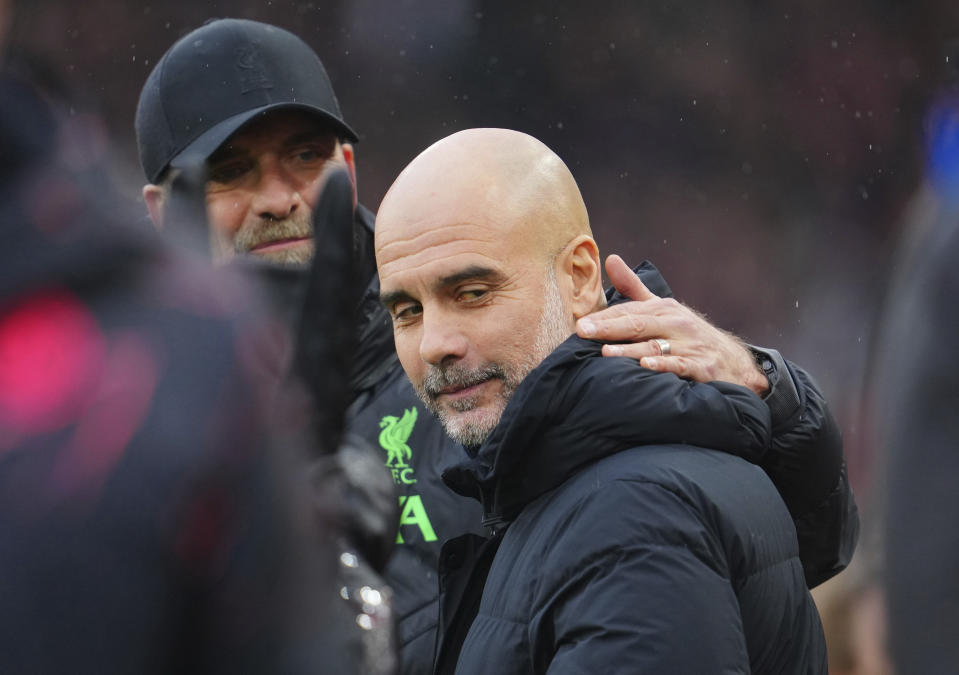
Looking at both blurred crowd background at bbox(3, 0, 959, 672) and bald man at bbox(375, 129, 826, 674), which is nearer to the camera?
bald man at bbox(375, 129, 826, 674)

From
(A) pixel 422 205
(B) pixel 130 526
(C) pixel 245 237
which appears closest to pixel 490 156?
(A) pixel 422 205

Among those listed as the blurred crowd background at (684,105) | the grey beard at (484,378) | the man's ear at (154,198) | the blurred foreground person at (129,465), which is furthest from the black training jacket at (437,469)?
the blurred crowd background at (684,105)

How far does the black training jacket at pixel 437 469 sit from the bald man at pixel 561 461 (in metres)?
0.15

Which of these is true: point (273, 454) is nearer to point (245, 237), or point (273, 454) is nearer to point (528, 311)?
point (528, 311)

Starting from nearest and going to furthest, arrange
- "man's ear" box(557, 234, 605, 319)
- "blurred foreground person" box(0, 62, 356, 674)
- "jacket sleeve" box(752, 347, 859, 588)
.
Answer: "blurred foreground person" box(0, 62, 356, 674) → "jacket sleeve" box(752, 347, 859, 588) → "man's ear" box(557, 234, 605, 319)

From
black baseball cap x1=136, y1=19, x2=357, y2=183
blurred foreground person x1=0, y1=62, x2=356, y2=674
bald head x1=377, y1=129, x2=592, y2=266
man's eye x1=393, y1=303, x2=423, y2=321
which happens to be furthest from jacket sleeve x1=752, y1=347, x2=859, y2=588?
black baseball cap x1=136, y1=19, x2=357, y2=183

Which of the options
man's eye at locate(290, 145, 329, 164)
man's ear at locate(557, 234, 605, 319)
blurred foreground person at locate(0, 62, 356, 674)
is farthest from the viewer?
man's eye at locate(290, 145, 329, 164)

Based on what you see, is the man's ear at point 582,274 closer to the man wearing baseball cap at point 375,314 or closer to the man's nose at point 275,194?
the man wearing baseball cap at point 375,314

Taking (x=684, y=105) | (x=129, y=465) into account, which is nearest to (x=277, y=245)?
(x=129, y=465)

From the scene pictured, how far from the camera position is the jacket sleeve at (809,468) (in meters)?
2.25

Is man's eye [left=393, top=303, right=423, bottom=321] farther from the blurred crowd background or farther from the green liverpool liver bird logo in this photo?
the blurred crowd background

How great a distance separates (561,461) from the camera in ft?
6.45

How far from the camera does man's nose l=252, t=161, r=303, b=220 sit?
3201mm

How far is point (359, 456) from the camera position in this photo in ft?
4.12
